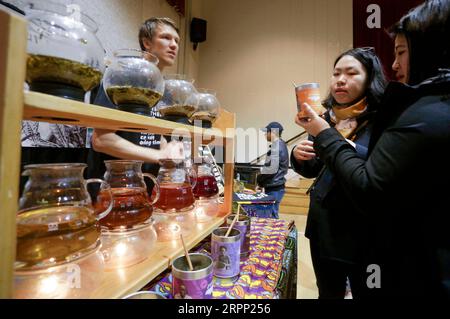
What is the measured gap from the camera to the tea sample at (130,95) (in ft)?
1.66

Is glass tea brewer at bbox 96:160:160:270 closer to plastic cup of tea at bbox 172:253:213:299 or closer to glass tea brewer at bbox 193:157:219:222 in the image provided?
plastic cup of tea at bbox 172:253:213:299

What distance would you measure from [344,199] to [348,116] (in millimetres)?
402

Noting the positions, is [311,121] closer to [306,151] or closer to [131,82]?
[306,151]

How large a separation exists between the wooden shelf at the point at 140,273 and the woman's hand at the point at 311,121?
0.59 metres

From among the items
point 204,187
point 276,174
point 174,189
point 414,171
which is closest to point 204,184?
point 204,187

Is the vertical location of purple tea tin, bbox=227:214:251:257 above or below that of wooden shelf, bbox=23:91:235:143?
below

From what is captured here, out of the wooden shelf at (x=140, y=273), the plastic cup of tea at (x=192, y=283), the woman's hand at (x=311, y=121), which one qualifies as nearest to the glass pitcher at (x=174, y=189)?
the wooden shelf at (x=140, y=273)

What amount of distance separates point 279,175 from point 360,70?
2.32 metres

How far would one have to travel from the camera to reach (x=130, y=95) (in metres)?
0.51

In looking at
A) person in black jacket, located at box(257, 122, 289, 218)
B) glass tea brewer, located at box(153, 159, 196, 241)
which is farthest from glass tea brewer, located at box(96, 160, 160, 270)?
person in black jacket, located at box(257, 122, 289, 218)

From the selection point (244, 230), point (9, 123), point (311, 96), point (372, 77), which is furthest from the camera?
point (372, 77)

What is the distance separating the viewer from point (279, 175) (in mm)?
3268

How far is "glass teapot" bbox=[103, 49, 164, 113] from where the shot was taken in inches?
20.0

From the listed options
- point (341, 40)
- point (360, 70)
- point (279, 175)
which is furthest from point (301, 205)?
point (360, 70)
